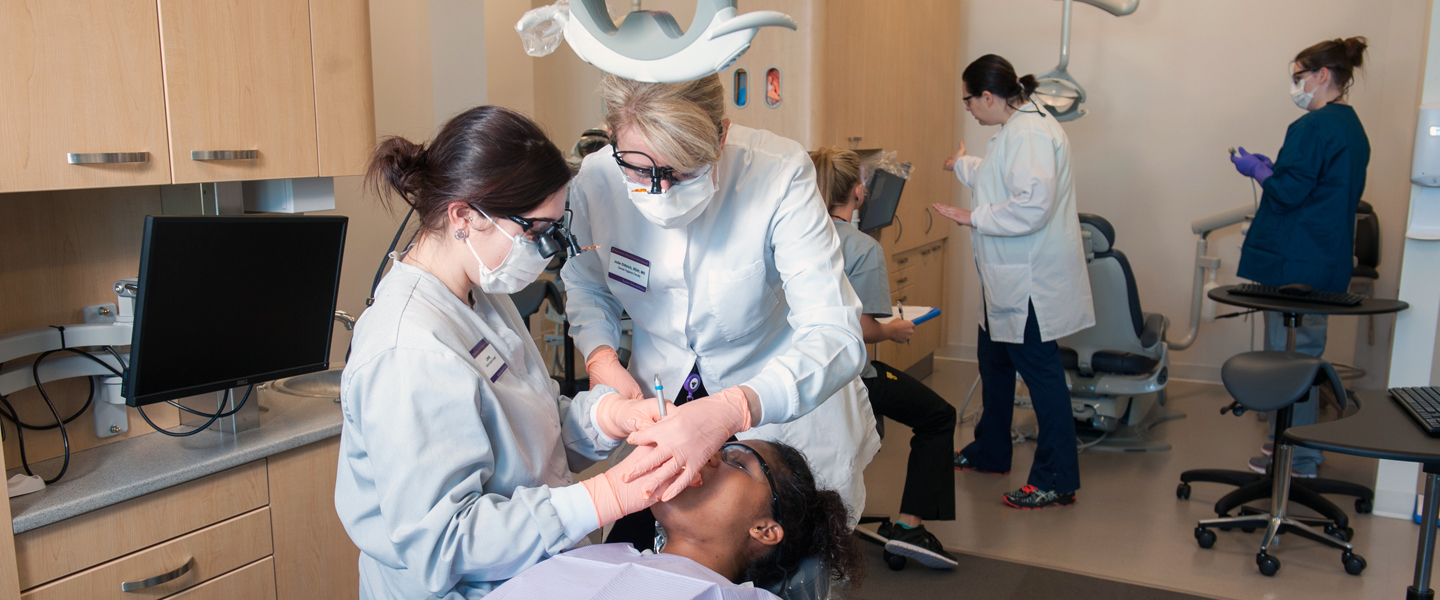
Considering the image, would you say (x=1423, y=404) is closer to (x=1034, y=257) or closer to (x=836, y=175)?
(x=1034, y=257)

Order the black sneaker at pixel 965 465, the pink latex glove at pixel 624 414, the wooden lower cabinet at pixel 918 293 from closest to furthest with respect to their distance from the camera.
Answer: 1. the pink latex glove at pixel 624 414
2. the black sneaker at pixel 965 465
3. the wooden lower cabinet at pixel 918 293

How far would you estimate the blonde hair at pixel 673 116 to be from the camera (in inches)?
53.2

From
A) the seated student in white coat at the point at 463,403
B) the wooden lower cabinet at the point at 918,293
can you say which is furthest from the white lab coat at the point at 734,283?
the wooden lower cabinet at the point at 918,293

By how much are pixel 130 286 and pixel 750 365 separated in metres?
1.25

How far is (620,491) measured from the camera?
3.77 ft

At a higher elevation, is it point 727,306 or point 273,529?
point 727,306

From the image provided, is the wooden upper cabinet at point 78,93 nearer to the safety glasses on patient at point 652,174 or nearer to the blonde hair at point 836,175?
the safety glasses on patient at point 652,174

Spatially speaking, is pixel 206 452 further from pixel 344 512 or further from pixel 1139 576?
pixel 1139 576

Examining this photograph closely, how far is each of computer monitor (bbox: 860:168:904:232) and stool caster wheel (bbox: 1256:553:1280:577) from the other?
166 cm

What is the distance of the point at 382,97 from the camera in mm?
3398

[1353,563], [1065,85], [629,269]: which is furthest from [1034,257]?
[629,269]

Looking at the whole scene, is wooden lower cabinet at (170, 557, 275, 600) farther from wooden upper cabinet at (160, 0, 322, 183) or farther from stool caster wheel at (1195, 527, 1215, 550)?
stool caster wheel at (1195, 527, 1215, 550)

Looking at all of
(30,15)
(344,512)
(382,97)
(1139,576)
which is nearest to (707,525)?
(344,512)

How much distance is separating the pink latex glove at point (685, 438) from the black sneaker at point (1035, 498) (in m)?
2.19
